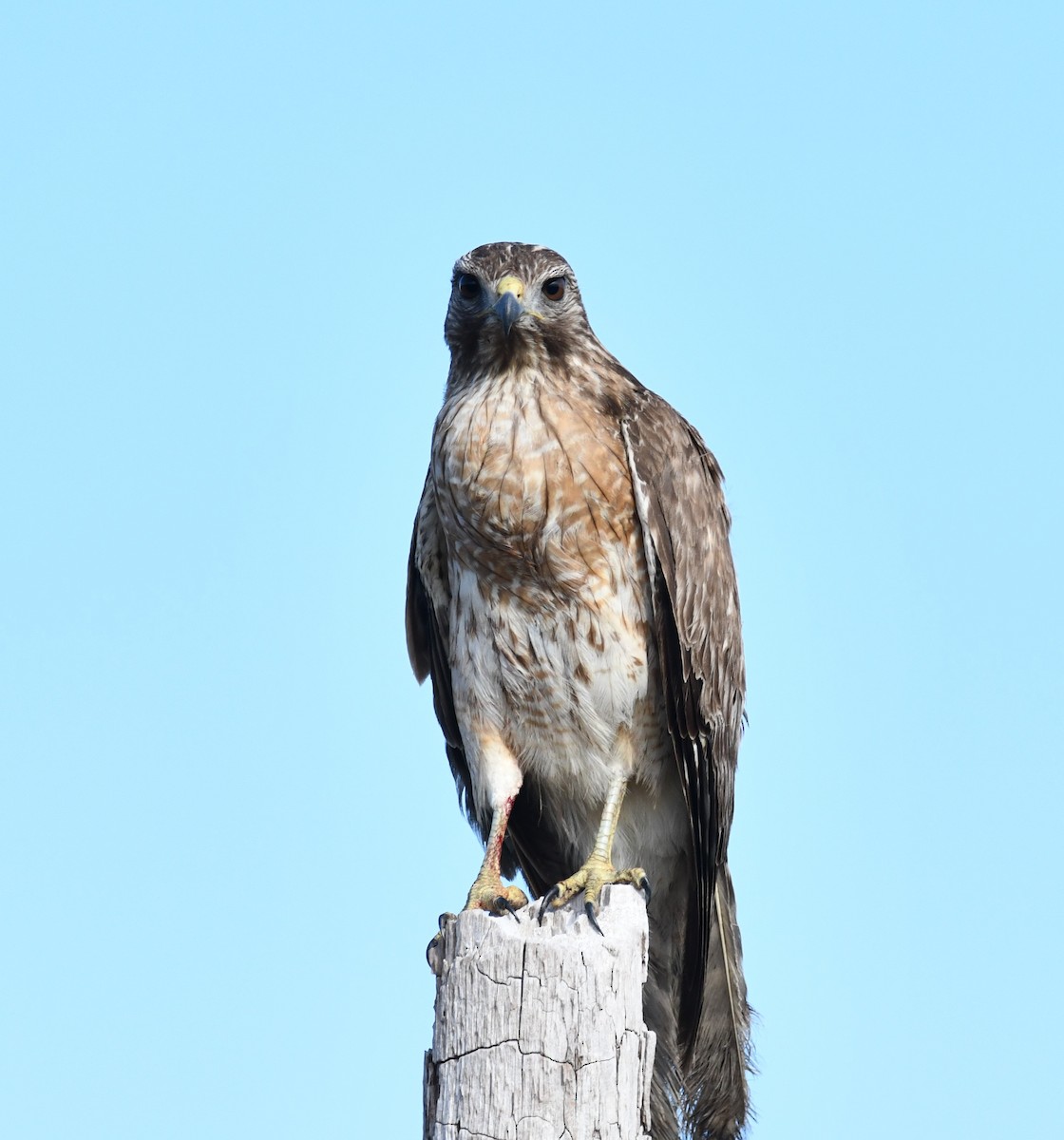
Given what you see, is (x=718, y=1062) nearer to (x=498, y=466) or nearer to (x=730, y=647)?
(x=730, y=647)

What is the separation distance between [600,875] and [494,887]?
0.37 meters

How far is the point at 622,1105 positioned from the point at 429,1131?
1.58 feet

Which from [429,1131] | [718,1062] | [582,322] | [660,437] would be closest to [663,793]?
[718,1062]

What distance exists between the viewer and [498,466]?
5.43 meters

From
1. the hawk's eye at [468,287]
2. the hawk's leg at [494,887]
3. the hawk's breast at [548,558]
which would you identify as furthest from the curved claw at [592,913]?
the hawk's eye at [468,287]

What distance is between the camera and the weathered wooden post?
3.77 metres

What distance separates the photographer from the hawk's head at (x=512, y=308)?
5.55 metres

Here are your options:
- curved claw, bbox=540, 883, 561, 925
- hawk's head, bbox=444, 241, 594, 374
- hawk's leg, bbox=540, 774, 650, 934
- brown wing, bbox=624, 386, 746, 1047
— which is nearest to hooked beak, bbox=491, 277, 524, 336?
hawk's head, bbox=444, 241, 594, 374

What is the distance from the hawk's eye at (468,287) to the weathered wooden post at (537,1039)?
2444 mm

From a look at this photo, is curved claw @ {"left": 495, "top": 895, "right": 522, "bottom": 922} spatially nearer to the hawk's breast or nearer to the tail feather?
the hawk's breast

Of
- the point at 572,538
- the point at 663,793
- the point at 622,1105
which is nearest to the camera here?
the point at 622,1105

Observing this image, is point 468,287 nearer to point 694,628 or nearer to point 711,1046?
point 694,628

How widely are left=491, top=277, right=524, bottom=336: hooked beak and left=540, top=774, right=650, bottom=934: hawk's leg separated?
167 cm

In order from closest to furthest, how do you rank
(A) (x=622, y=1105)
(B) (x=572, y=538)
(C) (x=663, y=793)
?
(A) (x=622, y=1105) → (B) (x=572, y=538) → (C) (x=663, y=793)
